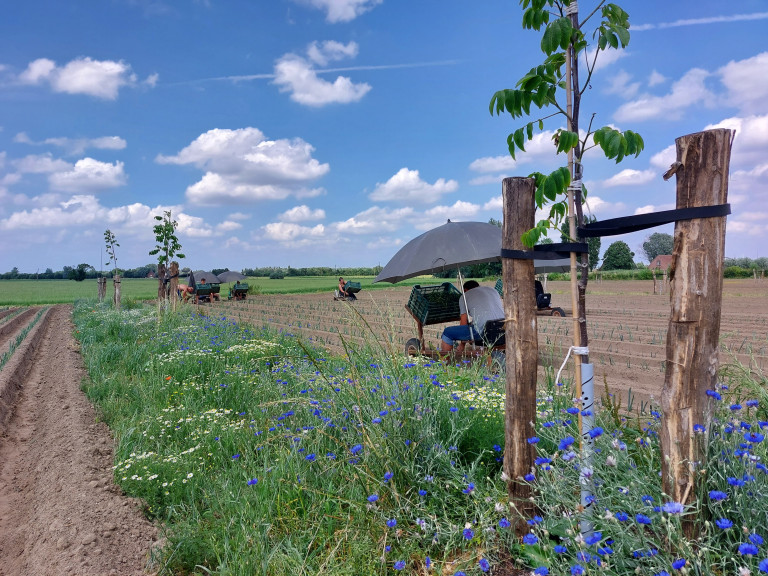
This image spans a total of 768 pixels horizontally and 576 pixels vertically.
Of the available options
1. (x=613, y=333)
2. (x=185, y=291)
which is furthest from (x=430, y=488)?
(x=185, y=291)

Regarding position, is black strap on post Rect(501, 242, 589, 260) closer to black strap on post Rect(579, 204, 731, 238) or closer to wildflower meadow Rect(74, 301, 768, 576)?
black strap on post Rect(579, 204, 731, 238)

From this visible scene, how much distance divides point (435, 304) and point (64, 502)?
19.1 feet

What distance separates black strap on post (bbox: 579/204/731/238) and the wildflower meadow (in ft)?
2.46

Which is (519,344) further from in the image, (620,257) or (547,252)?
(620,257)

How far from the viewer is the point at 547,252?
8.58ft

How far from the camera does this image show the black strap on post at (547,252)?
99.3 inches

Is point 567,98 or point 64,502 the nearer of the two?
point 567,98

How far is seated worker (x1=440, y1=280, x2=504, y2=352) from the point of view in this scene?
720cm

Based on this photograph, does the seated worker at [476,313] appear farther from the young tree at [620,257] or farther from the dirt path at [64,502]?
the young tree at [620,257]

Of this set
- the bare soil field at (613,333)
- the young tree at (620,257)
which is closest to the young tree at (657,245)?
the young tree at (620,257)

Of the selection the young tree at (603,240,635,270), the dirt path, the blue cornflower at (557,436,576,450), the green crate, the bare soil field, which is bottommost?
the dirt path

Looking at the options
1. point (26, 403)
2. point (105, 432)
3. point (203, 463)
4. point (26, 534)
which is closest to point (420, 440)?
point (203, 463)

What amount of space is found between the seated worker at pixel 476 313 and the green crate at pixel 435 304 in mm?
717

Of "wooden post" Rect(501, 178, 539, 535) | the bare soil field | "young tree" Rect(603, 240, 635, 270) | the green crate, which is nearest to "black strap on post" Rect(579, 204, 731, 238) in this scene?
"wooden post" Rect(501, 178, 539, 535)
